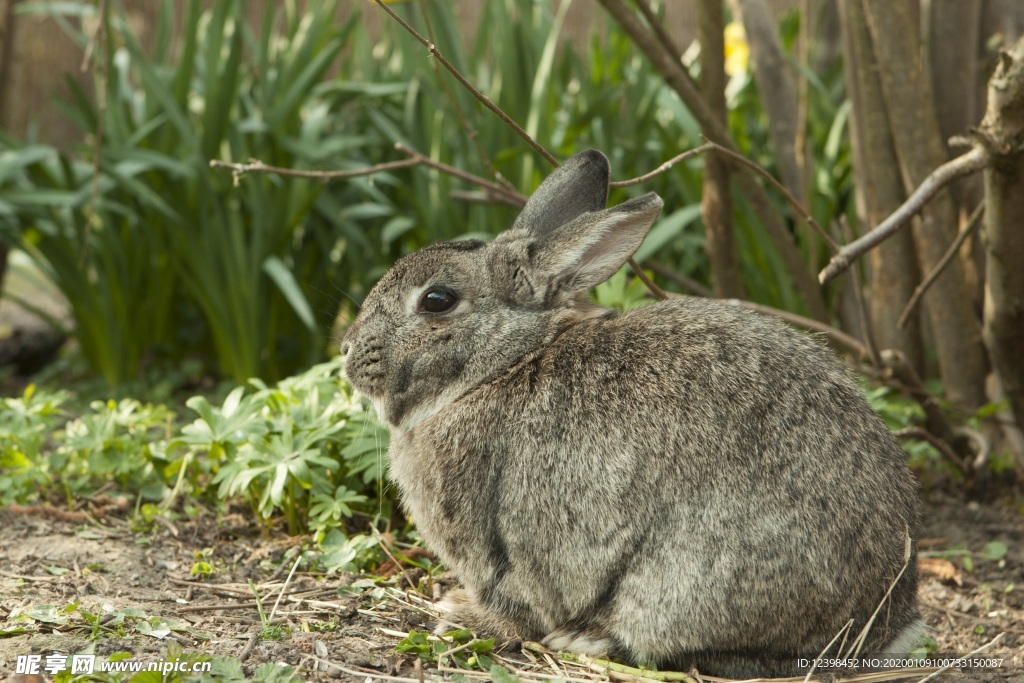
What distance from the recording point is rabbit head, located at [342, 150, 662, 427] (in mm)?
3203

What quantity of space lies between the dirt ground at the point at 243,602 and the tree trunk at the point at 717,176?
1.44 m

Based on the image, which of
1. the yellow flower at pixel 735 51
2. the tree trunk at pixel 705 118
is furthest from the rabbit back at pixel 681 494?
the yellow flower at pixel 735 51

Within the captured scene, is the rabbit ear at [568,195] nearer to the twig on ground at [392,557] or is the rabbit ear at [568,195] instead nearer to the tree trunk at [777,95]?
the twig on ground at [392,557]

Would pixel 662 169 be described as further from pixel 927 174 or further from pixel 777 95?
pixel 777 95

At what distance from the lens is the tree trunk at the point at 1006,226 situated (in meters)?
3.27

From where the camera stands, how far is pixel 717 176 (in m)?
4.67

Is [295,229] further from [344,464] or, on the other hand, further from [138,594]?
[138,594]

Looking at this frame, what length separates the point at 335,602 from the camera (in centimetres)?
333

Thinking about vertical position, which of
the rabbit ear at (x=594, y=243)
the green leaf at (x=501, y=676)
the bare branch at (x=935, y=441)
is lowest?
the bare branch at (x=935, y=441)

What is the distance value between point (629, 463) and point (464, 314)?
0.74m

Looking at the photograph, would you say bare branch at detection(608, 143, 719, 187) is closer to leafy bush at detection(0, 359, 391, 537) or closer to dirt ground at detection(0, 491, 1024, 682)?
leafy bush at detection(0, 359, 391, 537)

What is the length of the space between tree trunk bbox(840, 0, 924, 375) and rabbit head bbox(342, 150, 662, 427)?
1.79 meters

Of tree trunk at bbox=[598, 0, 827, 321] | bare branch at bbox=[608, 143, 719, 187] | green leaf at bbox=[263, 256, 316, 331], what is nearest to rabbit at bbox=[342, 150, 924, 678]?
bare branch at bbox=[608, 143, 719, 187]

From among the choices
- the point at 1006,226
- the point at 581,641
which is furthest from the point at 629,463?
the point at 1006,226
